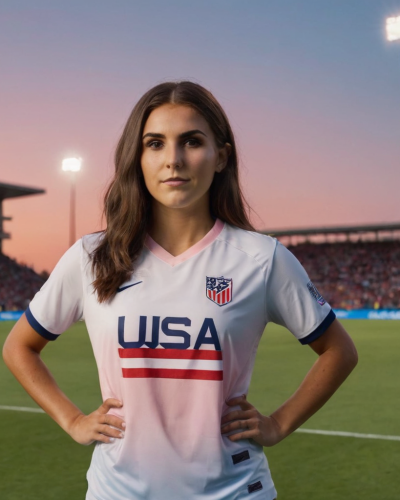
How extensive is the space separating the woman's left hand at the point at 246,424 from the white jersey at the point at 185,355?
25 millimetres

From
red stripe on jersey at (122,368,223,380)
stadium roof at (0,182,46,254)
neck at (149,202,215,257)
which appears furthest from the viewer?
stadium roof at (0,182,46,254)

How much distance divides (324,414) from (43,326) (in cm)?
704

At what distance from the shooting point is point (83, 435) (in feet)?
7.50

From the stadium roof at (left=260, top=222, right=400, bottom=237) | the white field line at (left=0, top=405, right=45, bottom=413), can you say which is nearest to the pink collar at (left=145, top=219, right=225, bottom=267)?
the white field line at (left=0, top=405, right=45, bottom=413)

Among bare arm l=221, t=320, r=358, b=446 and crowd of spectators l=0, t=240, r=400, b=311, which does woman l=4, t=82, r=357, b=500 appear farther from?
crowd of spectators l=0, t=240, r=400, b=311

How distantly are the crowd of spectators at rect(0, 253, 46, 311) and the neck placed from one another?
43.9 m

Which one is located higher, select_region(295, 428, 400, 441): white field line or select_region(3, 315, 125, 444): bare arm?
select_region(3, 315, 125, 444): bare arm

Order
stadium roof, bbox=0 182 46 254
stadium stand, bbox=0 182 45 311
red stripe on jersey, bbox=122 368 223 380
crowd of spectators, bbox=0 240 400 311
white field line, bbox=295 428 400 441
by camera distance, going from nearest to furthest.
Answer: red stripe on jersey, bbox=122 368 223 380
white field line, bbox=295 428 400 441
crowd of spectators, bbox=0 240 400 311
stadium stand, bbox=0 182 45 311
stadium roof, bbox=0 182 46 254

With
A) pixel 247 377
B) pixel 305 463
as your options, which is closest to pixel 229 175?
pixel 247 377

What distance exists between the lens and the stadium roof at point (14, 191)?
175 ft

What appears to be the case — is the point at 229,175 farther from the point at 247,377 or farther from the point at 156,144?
the point at 247,377

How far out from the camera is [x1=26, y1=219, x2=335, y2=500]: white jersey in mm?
2109

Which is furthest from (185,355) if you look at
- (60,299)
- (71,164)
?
(71,164)

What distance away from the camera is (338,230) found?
5144 cm
